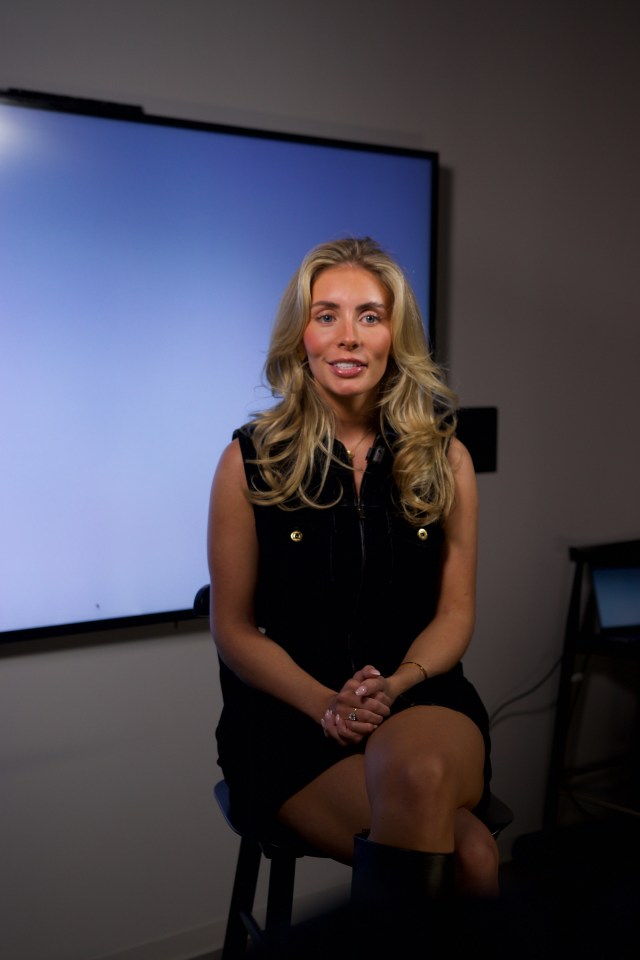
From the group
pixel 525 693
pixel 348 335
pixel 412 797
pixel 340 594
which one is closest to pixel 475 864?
pixel 412 797

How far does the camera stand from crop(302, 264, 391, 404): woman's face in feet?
5.39

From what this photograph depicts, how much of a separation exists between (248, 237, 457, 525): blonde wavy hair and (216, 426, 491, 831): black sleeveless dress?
3 centimetres

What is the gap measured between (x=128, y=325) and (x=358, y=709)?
3.51 ft

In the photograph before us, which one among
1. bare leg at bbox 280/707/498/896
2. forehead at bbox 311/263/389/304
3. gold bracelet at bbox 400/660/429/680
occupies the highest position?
forehead at bbox 311/263/389/304

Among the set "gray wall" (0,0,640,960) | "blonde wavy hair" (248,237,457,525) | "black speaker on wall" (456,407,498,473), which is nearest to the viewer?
"blonde wavy hair" (248,237,457,525)

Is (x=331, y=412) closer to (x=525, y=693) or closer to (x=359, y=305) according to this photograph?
(x=359, y=305)

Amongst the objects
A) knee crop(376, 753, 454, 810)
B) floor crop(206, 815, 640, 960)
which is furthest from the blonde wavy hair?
floor crop(206, 815, 640, 960)

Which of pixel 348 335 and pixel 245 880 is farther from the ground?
pixel 348 335

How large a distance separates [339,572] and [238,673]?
23 cm

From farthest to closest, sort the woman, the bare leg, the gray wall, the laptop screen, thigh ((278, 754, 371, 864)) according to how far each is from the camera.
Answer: the laptop screen
the gray wall
the woman
thigh ((278, 754, 371, 864))
the bare leg

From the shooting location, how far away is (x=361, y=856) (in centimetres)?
131

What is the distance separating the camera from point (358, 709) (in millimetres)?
1472

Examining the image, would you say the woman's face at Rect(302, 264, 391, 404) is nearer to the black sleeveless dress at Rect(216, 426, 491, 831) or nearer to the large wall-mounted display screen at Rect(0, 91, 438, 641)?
the black sleeveless dress at Rect(216, 426, 491, 831)

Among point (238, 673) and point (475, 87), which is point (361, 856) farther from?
point (475, 87)
